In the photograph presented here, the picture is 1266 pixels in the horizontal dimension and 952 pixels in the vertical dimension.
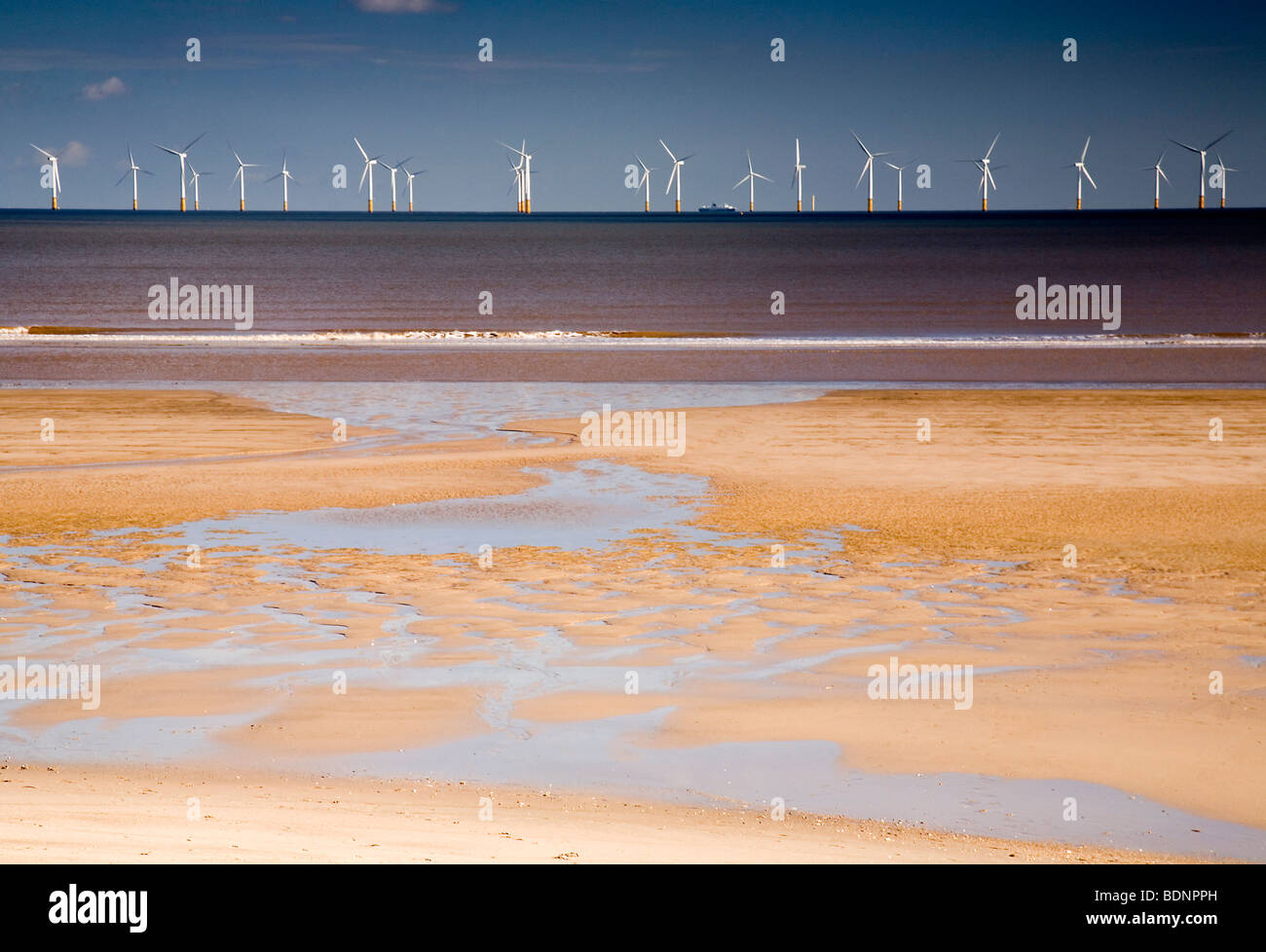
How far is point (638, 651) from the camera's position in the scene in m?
10.5

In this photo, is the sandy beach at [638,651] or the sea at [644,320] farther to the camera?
the sea at [644,320]

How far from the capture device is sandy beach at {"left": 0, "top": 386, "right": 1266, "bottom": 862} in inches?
284

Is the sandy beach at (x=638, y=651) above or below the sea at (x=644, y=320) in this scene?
below

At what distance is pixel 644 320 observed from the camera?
55938 millimetres

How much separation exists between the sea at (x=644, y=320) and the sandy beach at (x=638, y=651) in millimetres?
15813

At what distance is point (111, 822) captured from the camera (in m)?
6.70

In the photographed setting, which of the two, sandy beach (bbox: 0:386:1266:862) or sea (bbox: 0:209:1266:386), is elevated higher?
sea (bbox: 0:209:1266:386)

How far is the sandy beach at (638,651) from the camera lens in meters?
7.22

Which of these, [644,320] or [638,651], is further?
[644,320]

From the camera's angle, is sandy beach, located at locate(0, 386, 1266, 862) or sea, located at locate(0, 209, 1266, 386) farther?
sea, located at locate(0, 209, 1266, 386)

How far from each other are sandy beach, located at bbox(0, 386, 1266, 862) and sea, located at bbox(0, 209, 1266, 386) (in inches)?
623

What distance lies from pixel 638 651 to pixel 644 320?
46.1 m

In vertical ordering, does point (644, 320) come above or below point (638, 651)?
above

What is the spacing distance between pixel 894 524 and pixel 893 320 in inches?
1597
